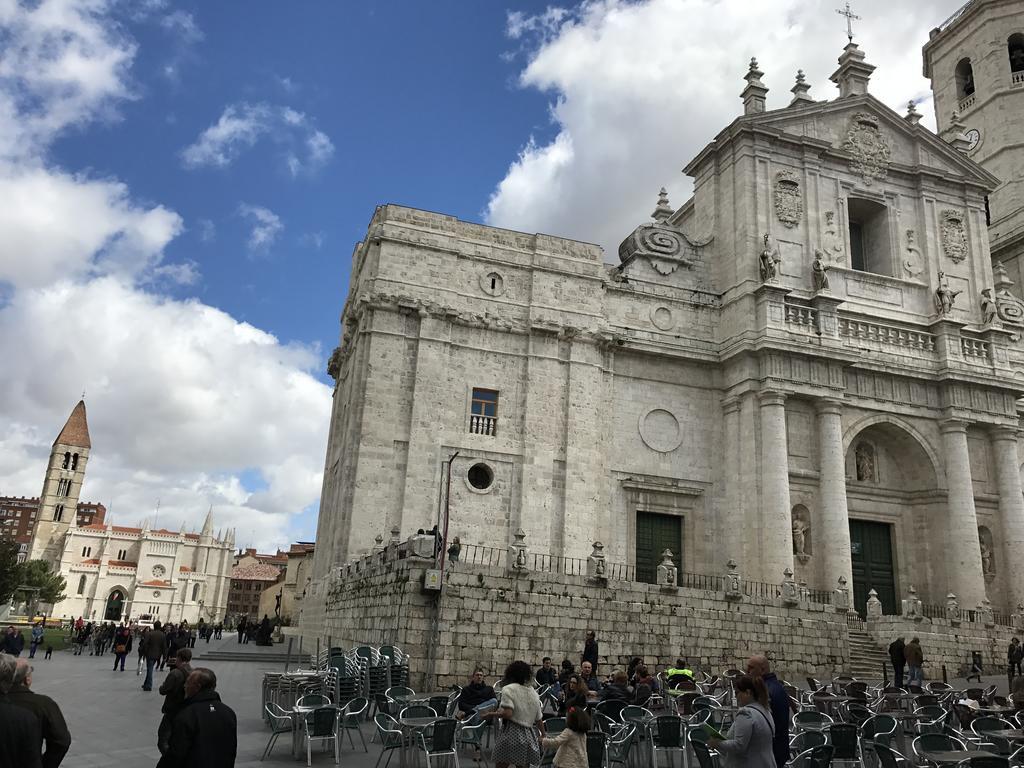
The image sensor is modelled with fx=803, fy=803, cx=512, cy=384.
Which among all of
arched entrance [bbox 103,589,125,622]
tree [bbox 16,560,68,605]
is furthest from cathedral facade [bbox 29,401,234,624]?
tree [bbox 16,560,68,605]

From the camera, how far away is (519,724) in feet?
24.3

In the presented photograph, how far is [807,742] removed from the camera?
9.29 m

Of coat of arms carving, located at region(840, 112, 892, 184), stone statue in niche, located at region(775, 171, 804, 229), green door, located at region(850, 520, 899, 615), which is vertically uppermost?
coat of arms carving, located at region(840, 112, 892, 184)

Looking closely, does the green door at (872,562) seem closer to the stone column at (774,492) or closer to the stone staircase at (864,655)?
the stone column at (774,492)

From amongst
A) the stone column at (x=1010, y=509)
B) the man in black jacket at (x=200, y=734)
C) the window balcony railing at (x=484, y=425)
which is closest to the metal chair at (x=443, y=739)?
the man in black jacket at (x=200, y=734)

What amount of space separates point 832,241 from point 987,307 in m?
6.78

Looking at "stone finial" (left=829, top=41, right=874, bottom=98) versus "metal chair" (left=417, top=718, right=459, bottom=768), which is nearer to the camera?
"metal chair" (left=417, top=718, right=459, bottom=768)

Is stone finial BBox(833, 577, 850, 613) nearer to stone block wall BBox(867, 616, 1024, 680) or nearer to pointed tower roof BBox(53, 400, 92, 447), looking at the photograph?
stone block wall BBox(867, 616, 1024, 680)

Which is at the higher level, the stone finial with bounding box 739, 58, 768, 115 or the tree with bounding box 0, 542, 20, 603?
the stone finial with bounding box 739, 58, 768, 115

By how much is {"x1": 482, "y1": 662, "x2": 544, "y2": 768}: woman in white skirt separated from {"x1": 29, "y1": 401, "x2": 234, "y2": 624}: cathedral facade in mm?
98711

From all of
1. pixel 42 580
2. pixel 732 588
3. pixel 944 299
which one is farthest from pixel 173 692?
pixel 42 580

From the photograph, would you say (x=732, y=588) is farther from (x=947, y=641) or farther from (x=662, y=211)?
(x=662, y=211)

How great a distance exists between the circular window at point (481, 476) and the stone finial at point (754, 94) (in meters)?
17.1

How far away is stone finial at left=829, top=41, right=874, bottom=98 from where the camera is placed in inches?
1287
